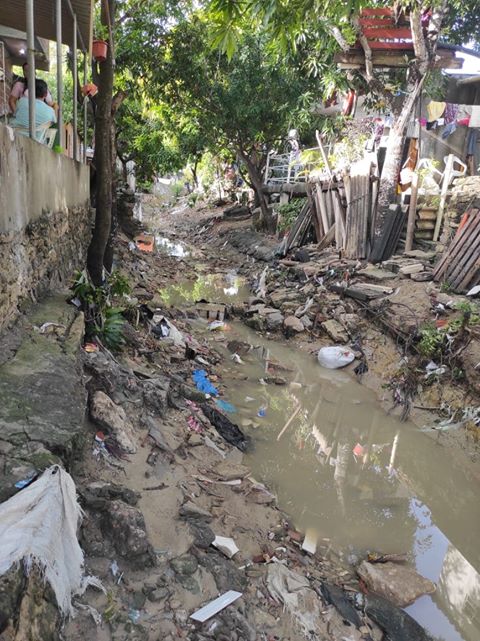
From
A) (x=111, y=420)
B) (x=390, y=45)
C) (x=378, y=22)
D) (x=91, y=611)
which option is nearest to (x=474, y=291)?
(x=390, y=45)

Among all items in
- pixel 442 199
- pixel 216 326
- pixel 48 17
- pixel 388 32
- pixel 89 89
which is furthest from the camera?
pixel 442 199

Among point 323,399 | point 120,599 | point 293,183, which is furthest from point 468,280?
point 293,183

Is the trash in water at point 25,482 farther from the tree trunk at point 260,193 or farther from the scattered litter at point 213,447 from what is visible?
the tree trunk at point 260,193

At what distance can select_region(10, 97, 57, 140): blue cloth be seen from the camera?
14.1 ft

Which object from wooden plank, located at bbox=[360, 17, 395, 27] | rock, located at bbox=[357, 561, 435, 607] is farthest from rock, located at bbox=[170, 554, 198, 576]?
wooden plank, located at bbox=[360, 17, 395, 27]

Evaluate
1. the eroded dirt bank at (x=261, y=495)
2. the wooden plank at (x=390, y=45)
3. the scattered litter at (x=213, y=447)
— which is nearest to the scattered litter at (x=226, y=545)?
the eroded dirt bank at (x=261, y=495)

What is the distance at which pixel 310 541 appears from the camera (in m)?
3.54

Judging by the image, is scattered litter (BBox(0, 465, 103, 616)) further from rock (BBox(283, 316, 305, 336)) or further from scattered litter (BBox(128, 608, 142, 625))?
rock (BBox(283, 316, 305, 336))

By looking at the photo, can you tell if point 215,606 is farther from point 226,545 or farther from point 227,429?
point 227,429

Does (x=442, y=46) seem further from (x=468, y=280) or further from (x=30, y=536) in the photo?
(x=30, y=536)

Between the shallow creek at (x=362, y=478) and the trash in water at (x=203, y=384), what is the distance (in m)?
0.20

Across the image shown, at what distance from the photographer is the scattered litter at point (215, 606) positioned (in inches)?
90.2

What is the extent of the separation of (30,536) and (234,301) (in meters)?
8.92

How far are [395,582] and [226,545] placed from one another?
1.25m
